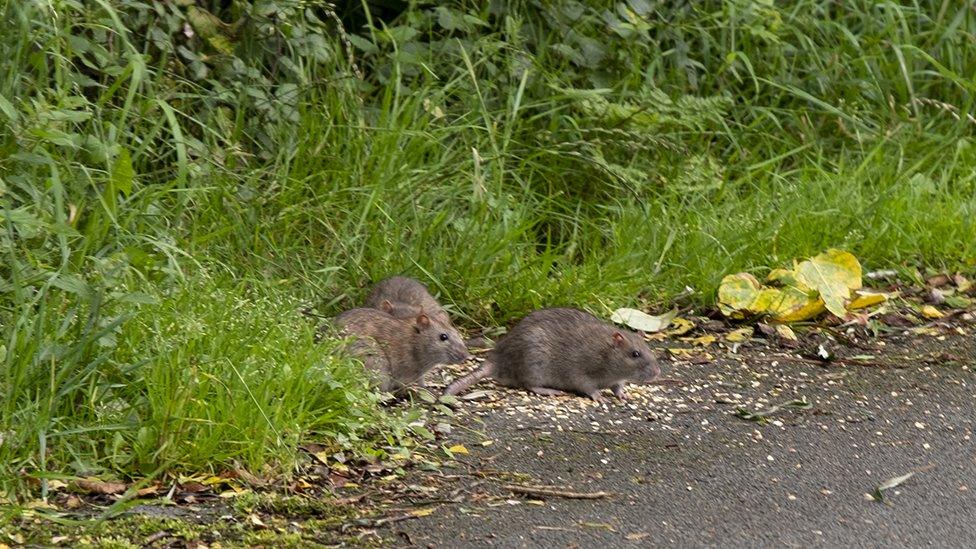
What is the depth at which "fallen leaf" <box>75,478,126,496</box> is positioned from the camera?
4305 millimetres

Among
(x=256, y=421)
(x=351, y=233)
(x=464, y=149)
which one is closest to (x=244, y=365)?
(x=256, y=421)

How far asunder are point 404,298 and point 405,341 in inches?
15.4

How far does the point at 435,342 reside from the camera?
5684 mm

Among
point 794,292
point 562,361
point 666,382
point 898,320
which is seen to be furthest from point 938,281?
point 562,361

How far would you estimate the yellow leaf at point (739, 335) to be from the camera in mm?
6414

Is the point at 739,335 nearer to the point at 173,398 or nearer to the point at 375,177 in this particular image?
the point at 375,177

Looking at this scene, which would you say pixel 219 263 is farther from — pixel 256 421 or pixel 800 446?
pixel 800 446

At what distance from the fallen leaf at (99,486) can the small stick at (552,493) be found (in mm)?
1134

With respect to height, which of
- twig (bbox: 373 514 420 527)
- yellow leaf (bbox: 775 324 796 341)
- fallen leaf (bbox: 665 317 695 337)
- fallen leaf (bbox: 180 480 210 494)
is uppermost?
fallen leaf (bbox: 180 480 210 494)

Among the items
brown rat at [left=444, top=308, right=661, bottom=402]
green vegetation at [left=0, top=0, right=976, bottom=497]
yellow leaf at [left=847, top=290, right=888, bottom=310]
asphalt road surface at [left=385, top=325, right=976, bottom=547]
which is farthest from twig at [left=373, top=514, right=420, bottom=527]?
yellow leaf at [left=847, top=290, right=888, bottom=310]

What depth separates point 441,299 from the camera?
21.2 ft

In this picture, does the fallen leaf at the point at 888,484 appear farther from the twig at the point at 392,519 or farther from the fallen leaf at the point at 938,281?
the fallen leaf at the point at 938,281

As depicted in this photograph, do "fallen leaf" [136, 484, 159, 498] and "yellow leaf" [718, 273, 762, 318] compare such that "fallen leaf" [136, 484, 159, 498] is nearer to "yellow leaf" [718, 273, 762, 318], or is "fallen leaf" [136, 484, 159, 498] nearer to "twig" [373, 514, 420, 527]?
"twig" [373, 514, 420, 527]

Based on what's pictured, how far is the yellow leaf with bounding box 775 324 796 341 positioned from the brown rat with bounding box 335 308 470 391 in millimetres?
1514
